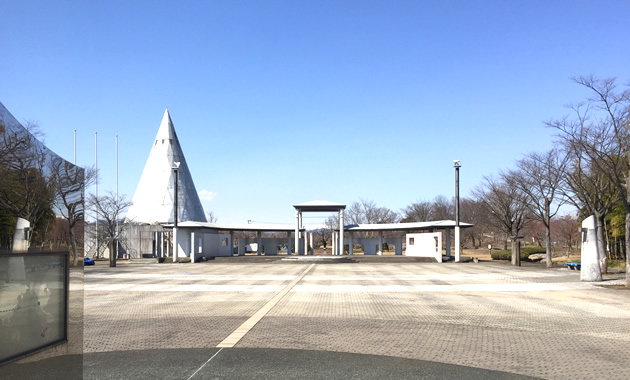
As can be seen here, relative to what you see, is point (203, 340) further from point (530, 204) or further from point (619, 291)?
point (530, 204)

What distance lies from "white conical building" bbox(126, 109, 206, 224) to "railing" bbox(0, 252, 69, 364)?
53.2 metres

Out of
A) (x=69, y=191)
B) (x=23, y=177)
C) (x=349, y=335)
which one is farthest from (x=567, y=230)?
(x=23, y=177)

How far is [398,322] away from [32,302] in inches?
320

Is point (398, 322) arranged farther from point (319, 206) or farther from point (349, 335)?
point (319, 206)

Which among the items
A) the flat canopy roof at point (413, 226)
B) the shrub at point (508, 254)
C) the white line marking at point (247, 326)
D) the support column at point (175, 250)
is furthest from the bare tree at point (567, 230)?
the white line marking at point (247, 326)

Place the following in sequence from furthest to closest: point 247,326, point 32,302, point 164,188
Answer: point 164,188 < point 247,326 < point 32,302

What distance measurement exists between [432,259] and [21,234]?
3800 centimetres

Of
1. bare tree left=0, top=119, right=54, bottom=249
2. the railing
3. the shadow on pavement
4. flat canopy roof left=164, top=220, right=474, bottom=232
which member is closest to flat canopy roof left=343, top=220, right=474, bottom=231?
flat canopy roof left=164, top=220, right=474, bottom=232

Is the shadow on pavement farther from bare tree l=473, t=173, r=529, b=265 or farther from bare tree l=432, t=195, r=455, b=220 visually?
bare tree l=432, t=195, r=455, b=220

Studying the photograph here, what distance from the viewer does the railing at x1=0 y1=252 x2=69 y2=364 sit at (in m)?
2.93

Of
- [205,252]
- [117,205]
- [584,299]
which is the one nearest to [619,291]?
[584,299]

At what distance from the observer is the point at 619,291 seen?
54.3 feet

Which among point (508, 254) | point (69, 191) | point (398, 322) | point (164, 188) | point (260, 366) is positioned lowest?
point (508, 254)

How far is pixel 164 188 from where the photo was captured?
189 ft
